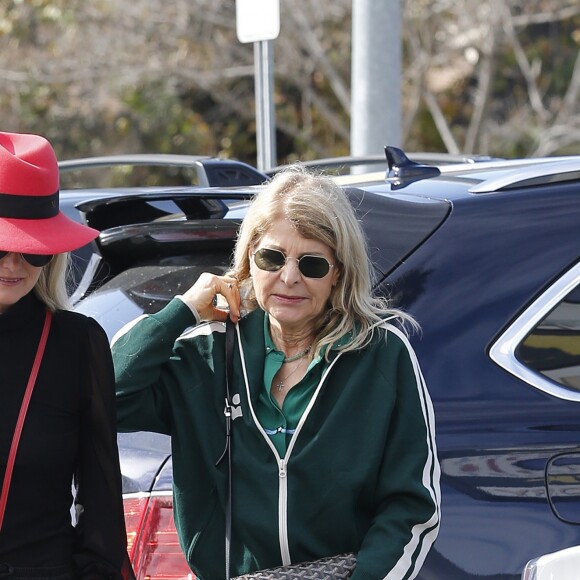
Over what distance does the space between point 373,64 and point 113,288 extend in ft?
12.5

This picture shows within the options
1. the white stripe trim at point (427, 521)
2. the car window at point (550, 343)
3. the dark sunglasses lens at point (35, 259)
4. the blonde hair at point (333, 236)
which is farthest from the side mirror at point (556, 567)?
the dark sunglasses lens at point (35, 259)

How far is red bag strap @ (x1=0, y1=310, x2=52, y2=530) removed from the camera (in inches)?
78.4

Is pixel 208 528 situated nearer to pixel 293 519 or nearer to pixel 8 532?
pixel 293 519

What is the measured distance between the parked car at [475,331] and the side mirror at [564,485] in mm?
13

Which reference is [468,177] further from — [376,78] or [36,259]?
[376,78]

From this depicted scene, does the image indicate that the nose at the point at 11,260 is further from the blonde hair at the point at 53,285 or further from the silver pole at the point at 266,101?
the silver pole at the point at 266,101

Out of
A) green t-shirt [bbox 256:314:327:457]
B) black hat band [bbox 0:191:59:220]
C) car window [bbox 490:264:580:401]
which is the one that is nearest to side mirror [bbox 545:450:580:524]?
car window [bbox 490:264:580:401]

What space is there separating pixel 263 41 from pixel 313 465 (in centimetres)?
382

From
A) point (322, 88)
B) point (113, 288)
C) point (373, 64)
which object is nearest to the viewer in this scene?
point (113, 288)

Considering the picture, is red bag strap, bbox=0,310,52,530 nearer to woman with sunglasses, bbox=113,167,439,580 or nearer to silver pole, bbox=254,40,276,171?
woman with sunglasses, bbox=113,167,439,580

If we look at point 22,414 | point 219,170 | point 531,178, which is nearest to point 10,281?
point 22,414

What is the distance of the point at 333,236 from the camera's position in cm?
226

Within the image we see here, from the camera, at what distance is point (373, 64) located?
6.42 meters

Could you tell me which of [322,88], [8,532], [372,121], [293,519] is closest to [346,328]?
[293,519]
